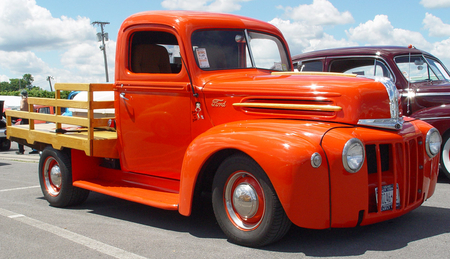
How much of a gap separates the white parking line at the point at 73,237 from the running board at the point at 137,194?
580mm

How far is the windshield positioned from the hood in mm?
333

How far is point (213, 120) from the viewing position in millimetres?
4207

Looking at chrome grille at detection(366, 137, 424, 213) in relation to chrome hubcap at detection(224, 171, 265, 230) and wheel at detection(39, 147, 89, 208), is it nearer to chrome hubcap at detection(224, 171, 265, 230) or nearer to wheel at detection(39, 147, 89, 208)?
chrome hubcap at detection(224, 171, 265, 230)

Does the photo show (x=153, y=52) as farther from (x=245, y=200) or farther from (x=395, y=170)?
(x=395, y=170)

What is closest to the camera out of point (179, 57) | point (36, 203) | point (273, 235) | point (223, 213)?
point (273, 235)

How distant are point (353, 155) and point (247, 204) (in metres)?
0.93

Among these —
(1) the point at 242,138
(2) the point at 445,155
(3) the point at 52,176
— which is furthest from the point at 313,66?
(1) the point at 242,138

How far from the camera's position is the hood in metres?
3.62

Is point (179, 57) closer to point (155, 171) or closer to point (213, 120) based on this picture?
point (213, 120)

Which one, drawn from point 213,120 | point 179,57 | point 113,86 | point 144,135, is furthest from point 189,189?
point 113,86

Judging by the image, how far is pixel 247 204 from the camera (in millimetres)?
3643

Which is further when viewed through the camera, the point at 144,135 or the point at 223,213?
the point at 144,135

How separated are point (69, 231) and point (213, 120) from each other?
1.76 metres

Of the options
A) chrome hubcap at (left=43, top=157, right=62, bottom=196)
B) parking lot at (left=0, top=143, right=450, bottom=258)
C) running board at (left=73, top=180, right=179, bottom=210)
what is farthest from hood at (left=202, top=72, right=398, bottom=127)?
chrome hubcap at (left=43, top=157, right=62, bottom=196)
